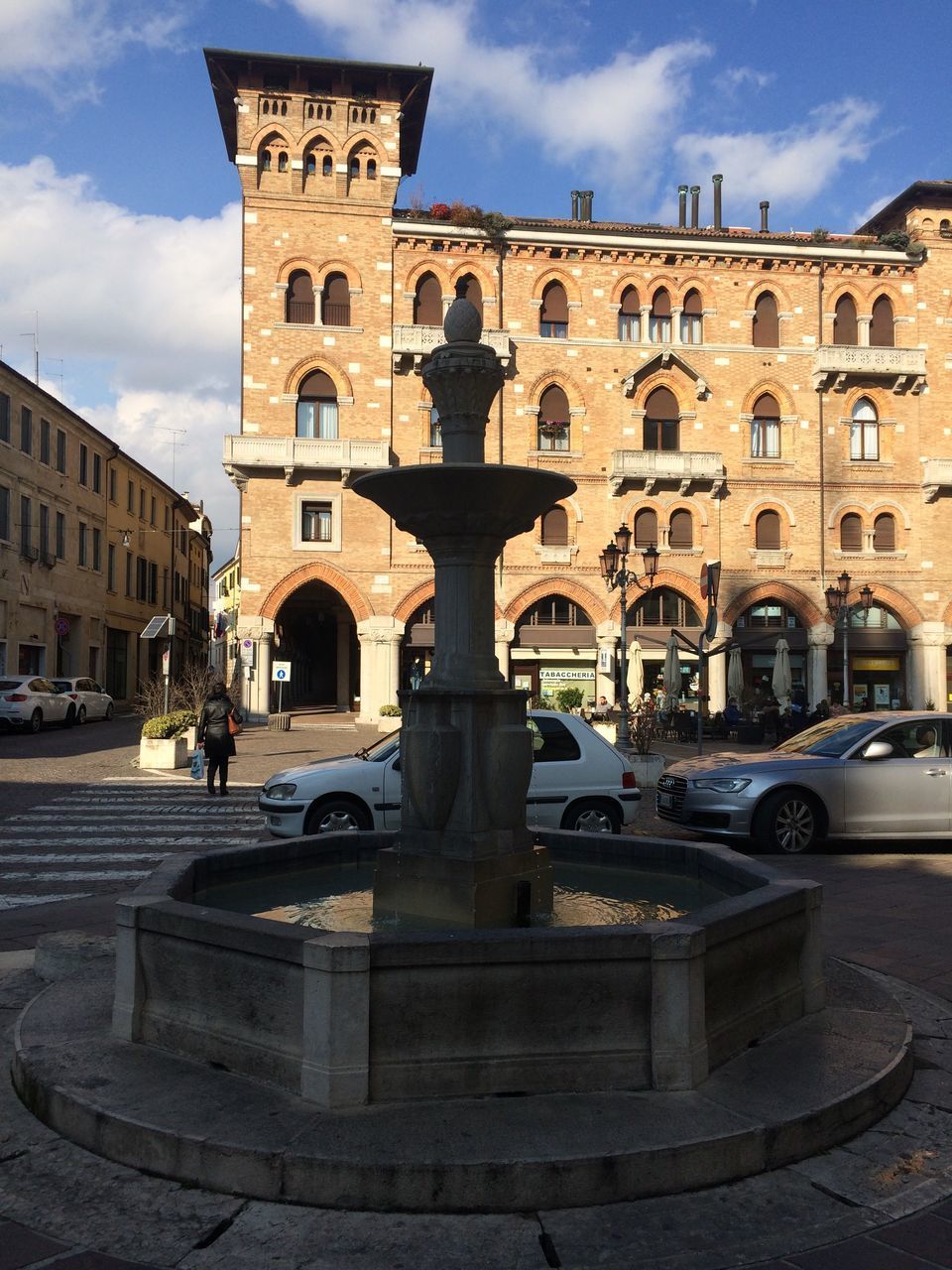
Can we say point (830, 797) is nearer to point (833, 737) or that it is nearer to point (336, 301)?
point (833, 737)

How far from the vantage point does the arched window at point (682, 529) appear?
3275cm

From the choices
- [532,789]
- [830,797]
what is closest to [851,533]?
[830,797]

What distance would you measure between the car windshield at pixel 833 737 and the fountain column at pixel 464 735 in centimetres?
601

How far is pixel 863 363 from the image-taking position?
32.4 m

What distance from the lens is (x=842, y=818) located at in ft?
33.6

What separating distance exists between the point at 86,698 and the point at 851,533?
25457 mm

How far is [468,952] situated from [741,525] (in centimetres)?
3065

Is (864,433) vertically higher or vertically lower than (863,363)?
lower

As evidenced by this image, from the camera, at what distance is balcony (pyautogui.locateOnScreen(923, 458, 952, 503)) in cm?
3247

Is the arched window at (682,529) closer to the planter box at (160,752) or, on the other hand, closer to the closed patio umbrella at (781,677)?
the closed patio umbrella at (781,677)

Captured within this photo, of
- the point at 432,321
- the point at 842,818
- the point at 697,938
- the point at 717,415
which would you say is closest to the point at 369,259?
the point at 432,321

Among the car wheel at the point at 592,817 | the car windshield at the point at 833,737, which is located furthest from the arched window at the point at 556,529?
the car wheel at the point at 592,817

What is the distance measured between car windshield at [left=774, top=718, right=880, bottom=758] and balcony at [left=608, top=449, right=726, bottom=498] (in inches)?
830

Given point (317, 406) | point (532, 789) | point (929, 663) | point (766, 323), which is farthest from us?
point (766, 323)
